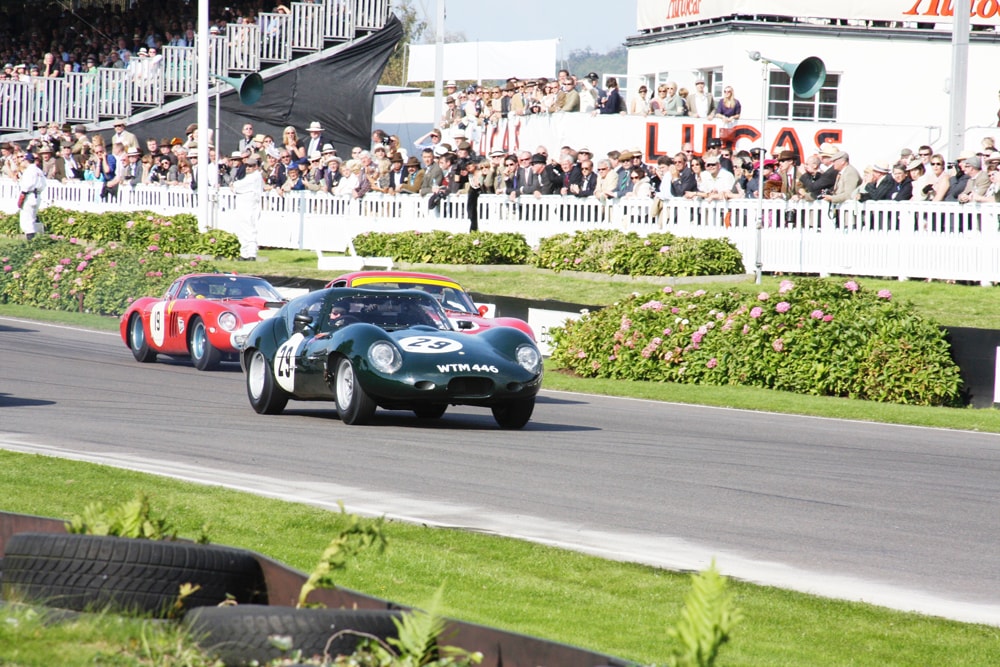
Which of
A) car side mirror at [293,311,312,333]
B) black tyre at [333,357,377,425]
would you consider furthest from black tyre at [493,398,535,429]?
car side mirror at [293,311,312,333]

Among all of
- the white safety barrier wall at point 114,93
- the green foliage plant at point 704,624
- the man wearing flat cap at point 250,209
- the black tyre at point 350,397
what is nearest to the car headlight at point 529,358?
the black tyre at point 350,397

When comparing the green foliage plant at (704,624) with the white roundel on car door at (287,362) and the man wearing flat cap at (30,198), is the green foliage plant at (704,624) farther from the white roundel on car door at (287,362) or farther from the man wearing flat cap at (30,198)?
the man wearing flat cap at (30,198)

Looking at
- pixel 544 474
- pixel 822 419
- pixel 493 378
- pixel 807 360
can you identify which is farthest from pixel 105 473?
pixel 807 360

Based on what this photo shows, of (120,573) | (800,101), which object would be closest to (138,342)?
(120,573)

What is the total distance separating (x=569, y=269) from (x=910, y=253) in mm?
5751

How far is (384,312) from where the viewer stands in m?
13.5

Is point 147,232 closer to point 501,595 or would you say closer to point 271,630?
point 501,595

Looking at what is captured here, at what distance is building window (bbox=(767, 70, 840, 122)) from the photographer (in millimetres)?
33781

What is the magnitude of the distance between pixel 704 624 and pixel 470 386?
9275 millimetres

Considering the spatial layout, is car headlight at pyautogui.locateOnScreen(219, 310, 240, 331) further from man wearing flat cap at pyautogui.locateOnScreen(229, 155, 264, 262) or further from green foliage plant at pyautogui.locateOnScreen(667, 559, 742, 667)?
green foliage plant at pyautogui.locateOnScreen(667, 559, 742, 667)

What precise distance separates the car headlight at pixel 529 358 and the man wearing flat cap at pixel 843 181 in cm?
1093

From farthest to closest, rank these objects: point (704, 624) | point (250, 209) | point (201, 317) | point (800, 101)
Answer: point (800, 101) < point (250, 209) < point (201, 317) < point (704, 624)

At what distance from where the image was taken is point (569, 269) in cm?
2494

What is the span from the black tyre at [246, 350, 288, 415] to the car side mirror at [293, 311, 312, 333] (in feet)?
1.45
